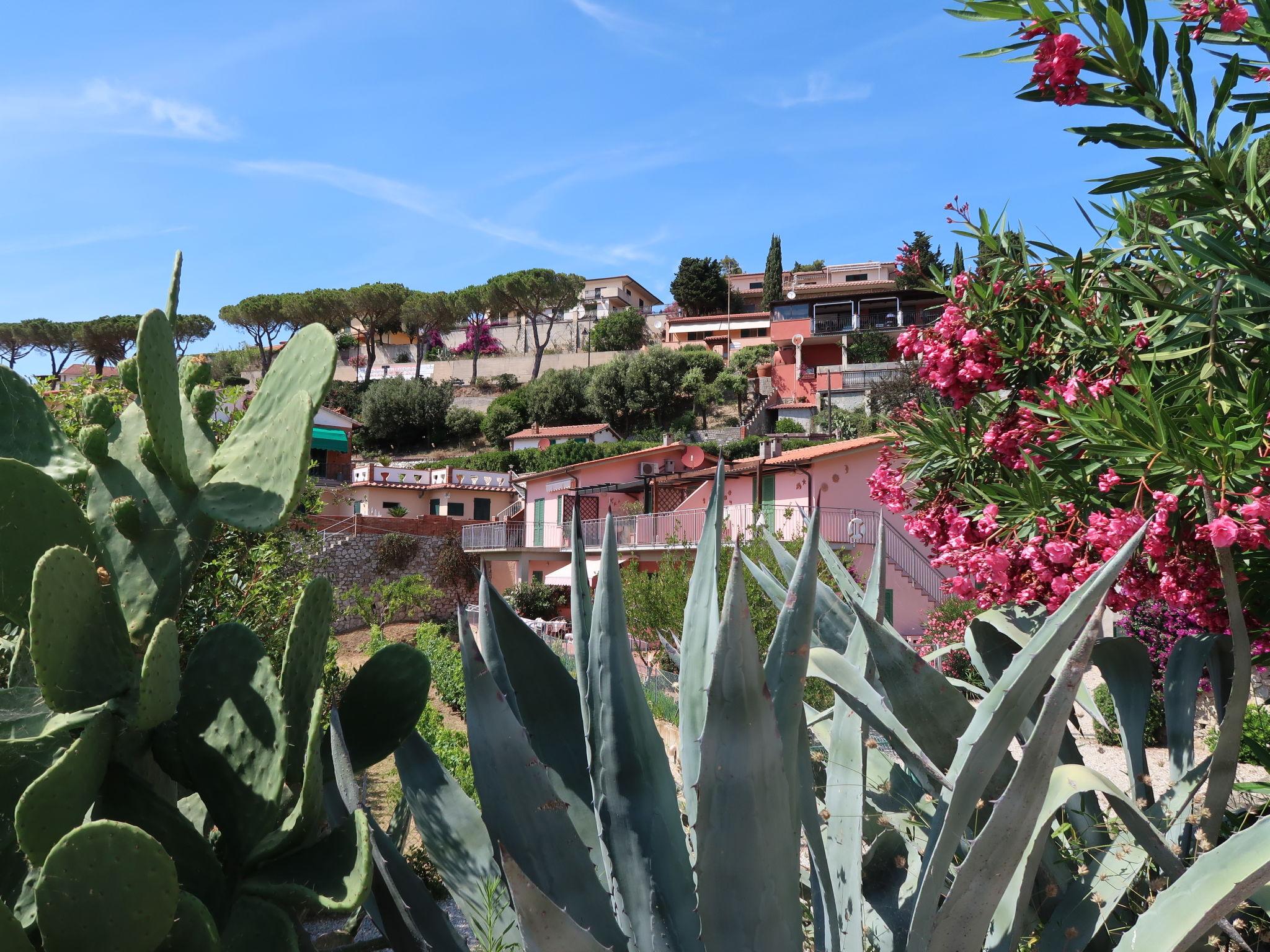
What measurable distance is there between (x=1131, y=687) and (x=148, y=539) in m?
2.26

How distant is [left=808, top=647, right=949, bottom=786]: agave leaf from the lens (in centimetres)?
148

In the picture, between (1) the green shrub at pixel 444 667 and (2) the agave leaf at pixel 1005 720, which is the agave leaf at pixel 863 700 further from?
(1) the green shrub at pixel 444 667

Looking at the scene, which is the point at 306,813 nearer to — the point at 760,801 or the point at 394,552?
the point at 760,801

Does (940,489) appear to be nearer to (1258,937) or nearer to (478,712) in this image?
(1258,937)

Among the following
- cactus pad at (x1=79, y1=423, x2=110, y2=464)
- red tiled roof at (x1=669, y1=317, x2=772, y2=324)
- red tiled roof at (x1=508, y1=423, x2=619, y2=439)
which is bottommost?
red tiled roof at (x1=508, y1=423, x2=619, y2=439)

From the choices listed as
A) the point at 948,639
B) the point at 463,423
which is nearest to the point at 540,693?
the point at 948,639

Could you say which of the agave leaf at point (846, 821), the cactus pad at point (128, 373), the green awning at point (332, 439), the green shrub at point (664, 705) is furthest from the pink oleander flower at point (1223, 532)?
the green awning at point (332, 439)

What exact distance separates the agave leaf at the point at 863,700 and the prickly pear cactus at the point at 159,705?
2.51 feet

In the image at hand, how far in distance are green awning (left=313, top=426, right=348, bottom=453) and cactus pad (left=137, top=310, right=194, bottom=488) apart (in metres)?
40.9

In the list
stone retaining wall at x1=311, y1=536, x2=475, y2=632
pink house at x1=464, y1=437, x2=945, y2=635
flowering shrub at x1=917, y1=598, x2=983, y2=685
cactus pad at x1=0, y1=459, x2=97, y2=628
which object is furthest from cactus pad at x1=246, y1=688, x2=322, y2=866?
stone retaining wall at x1=311, y1=536, x2=475, y2=632

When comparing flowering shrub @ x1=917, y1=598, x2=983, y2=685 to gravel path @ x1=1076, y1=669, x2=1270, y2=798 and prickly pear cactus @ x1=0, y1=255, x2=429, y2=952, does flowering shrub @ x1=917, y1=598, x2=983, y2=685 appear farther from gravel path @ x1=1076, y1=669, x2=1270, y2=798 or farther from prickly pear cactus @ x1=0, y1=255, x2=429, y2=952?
prickly pear cactus @ x1=0, y1=255, x2=429, y2=952

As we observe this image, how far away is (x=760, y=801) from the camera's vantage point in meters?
1.20

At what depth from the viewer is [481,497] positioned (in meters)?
36.7

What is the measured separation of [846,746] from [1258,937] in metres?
1.57
